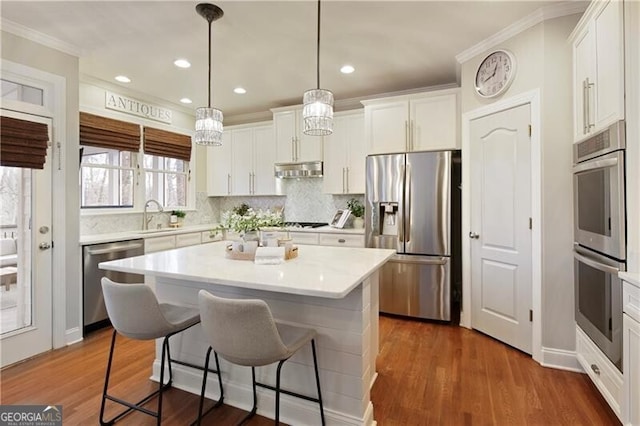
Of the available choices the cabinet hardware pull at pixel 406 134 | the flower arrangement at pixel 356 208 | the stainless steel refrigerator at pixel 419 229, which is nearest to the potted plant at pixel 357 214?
the flower arrangement at pixel 356 208

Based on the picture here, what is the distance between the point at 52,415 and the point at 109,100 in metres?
3.38

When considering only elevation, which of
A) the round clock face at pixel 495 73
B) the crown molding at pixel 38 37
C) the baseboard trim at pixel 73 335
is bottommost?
the baseboard trim at pixel 73 335

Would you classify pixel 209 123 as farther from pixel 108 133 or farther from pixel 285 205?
pixel 285 205

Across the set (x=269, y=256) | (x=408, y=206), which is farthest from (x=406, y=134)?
(x=269, y=256)

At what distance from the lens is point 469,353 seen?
278 centimetres

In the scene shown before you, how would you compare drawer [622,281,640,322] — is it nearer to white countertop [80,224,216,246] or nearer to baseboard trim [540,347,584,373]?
baseboard trim [540,347,584,373]

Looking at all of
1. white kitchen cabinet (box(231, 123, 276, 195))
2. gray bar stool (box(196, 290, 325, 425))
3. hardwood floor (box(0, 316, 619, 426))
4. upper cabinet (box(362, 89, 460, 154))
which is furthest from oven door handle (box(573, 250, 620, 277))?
white kitchen cabinet (box(231, 123, 276, 195))

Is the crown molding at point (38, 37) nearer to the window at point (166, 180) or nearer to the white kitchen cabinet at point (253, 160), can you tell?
the window at point (166, 180)

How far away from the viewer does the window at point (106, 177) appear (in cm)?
381

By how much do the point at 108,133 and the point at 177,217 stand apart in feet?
4.70

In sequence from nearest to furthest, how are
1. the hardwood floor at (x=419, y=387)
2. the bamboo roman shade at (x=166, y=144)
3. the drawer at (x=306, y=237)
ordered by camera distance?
1. the hardwood floor at (x=419, y=387)
2. the drawer at (x=306, y=237)
3. the bamboo roman shade at (x=166, y=144)

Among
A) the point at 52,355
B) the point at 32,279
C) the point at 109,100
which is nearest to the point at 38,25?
the point at 109,100

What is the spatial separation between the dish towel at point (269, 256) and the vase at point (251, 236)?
0.21m

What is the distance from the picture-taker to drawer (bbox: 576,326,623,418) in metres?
1.77
